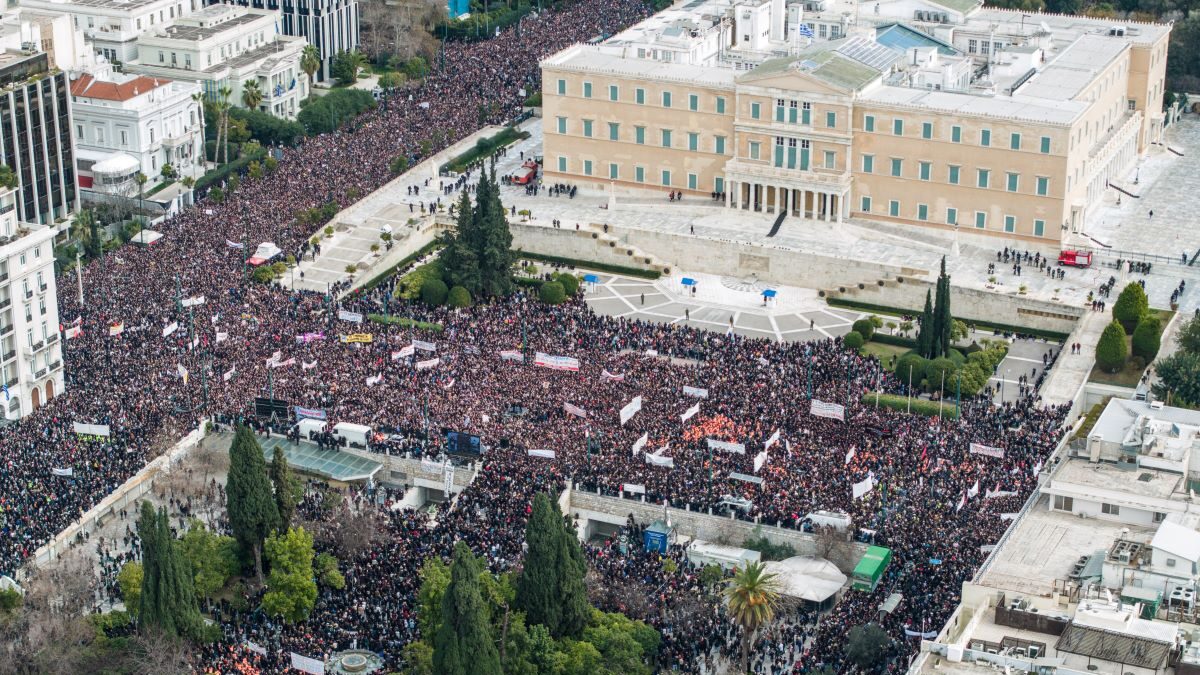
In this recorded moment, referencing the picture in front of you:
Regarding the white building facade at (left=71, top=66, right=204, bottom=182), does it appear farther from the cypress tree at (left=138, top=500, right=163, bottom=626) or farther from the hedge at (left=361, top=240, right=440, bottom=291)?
the cypress tree at (left=138, top=500, right=163, bottom=626)

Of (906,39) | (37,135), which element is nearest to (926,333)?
(906,39)

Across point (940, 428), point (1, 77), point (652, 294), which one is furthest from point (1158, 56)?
point (1, 77)

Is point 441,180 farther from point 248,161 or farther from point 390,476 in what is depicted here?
point 390,476

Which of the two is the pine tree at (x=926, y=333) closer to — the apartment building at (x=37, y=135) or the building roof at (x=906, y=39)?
the building roof at (x=906, y=39)

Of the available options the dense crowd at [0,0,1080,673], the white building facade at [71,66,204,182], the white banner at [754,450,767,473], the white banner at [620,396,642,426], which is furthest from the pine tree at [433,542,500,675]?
the white building facade at [71,66,204,182]

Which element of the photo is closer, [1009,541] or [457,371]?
[1009,541]

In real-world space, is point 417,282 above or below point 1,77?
below
